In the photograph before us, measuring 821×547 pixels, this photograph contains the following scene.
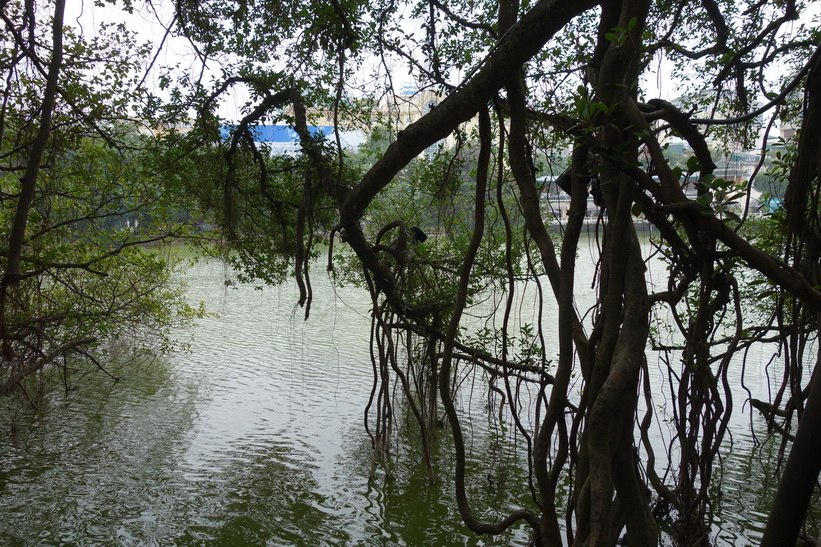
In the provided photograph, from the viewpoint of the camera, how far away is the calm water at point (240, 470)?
394 centimetres

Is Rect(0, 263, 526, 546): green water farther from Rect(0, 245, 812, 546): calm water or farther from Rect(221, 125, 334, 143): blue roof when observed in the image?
Rect(221, 125, 334, 143): blue roof

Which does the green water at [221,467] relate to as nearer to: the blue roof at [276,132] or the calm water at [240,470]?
the calm water at [240,470]

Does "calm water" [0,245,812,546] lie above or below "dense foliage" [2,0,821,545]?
below

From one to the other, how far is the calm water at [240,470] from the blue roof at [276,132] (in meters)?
1.39

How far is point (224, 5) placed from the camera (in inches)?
185

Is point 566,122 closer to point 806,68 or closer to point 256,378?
point 806,68

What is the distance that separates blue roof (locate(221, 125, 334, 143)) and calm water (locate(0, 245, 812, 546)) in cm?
139

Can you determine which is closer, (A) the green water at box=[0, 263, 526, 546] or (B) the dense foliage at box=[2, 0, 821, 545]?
(B) the dense foliage at box=[2, 0, 821, 545]

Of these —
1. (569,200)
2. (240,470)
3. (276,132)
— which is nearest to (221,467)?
(240,470)

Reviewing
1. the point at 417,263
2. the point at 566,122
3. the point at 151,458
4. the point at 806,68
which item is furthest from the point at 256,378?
the point at 806,68

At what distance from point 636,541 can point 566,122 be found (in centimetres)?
196

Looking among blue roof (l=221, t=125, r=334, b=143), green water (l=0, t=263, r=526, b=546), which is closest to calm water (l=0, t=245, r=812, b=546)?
green water (l=0, t=263, r=526, b=546)

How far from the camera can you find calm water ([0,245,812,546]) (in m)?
3.94

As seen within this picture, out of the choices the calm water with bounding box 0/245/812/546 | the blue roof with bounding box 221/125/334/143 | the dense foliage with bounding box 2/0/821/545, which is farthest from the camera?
the blue roof with bounding box 221/125/334/143
